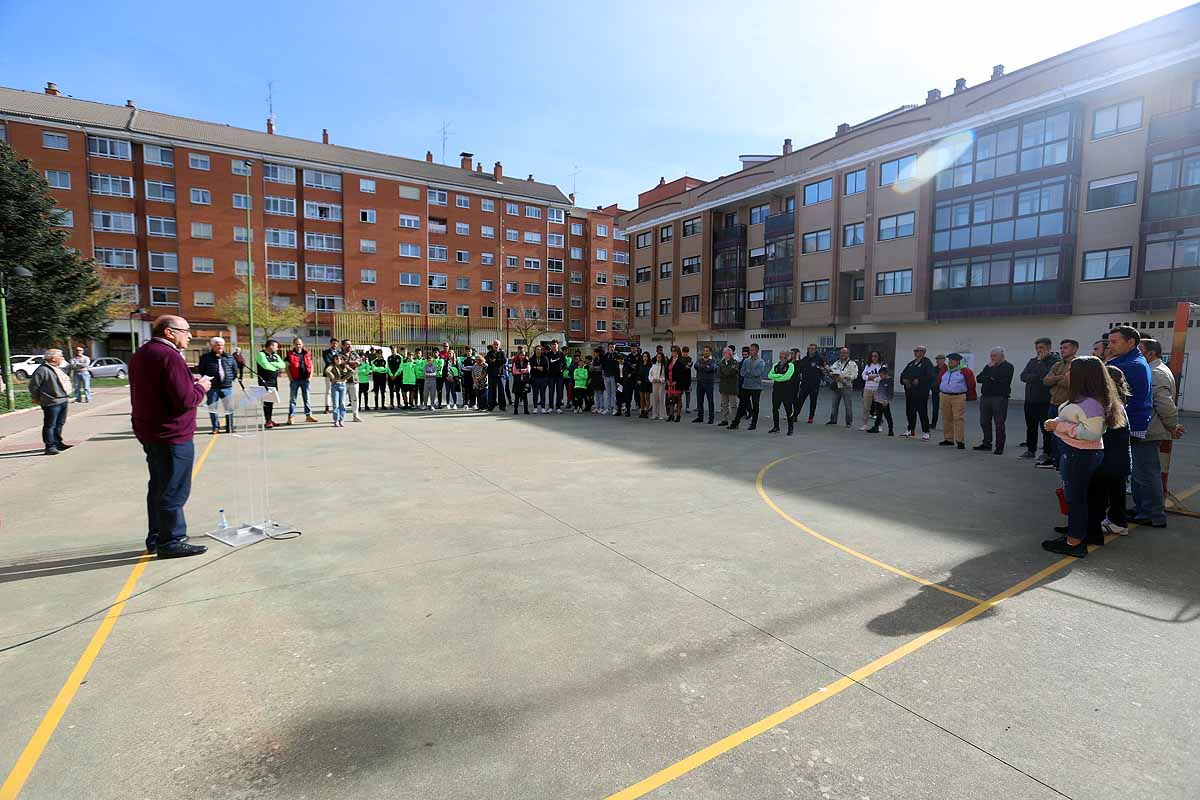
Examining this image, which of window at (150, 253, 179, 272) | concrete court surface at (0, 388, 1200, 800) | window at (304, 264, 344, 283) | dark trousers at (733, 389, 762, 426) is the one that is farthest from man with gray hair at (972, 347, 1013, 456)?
window at (150, 253, 179, 272)

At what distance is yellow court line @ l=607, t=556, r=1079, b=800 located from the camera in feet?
8.16

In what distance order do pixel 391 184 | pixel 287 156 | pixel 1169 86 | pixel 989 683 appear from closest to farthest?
pixel 989 683 → pixel 1169 86 → pixel 287 156 → pixel 391 184

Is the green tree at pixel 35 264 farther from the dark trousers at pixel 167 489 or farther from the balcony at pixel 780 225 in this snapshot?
the balcony at pixel 780 225

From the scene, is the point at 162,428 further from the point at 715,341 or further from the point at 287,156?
the point at 287,156

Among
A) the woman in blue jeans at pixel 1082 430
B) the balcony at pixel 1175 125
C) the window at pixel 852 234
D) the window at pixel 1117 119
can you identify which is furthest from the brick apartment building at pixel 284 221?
the woman in blue jeans at pixel 1082 430

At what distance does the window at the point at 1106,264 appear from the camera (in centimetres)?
2480

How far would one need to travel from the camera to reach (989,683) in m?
3.25

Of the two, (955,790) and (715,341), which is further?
(715,341)

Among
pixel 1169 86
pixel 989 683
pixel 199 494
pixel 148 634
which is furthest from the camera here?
pixel 1169 86

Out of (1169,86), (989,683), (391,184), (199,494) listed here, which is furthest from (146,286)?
(1169,86)

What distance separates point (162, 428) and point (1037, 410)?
1264 centimetres

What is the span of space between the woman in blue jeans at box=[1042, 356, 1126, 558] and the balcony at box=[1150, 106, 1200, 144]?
2666cm

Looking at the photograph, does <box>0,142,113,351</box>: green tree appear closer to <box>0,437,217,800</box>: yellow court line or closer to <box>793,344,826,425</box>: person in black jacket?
<box>0,437,217,800</box>: yellow court line

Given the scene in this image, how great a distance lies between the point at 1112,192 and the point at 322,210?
5537 cm
